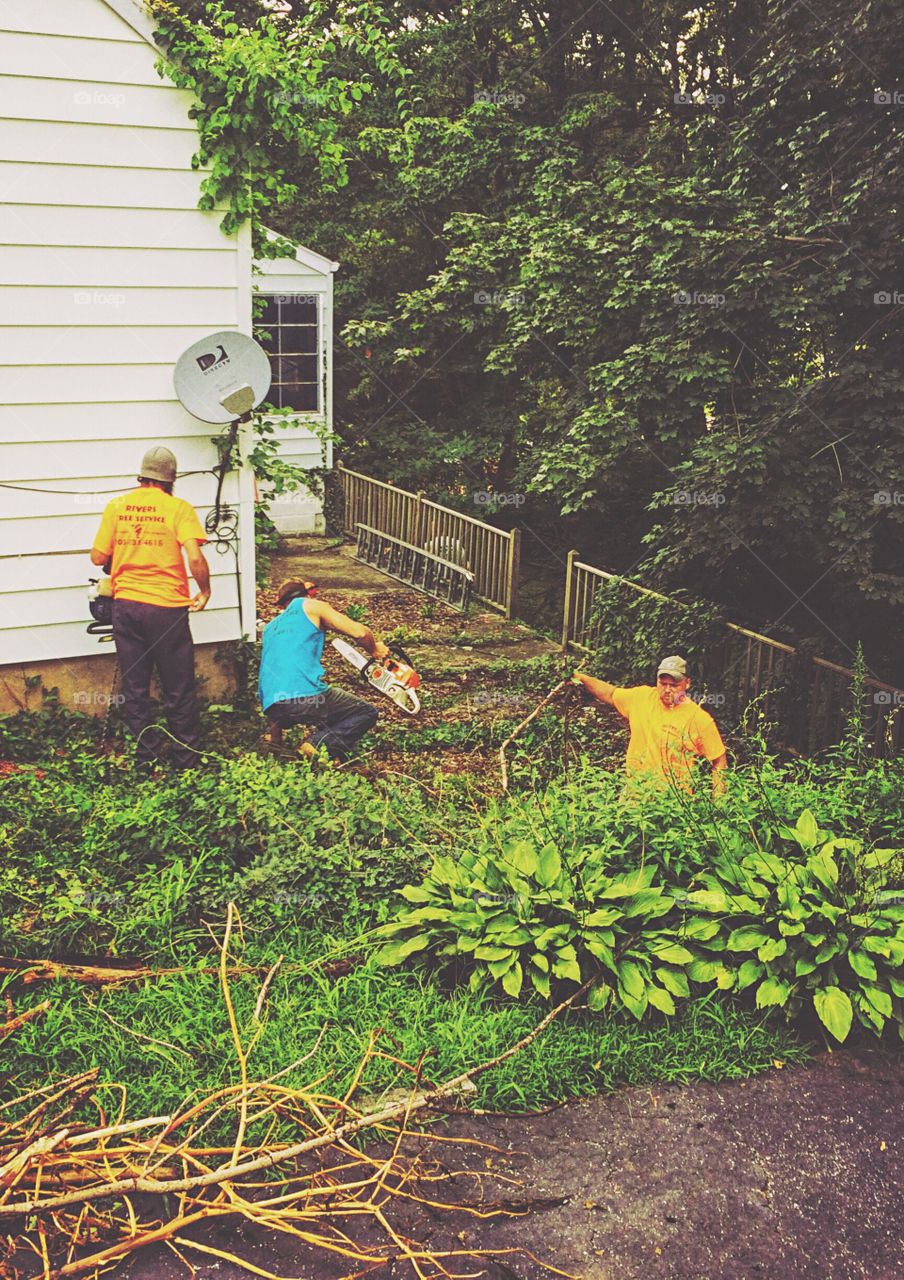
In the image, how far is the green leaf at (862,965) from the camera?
429 cm

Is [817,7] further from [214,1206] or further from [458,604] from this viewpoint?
[214,1206]

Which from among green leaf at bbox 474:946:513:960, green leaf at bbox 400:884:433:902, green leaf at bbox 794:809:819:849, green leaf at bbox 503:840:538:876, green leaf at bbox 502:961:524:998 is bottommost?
green leaf at bbox 502:961:524:998

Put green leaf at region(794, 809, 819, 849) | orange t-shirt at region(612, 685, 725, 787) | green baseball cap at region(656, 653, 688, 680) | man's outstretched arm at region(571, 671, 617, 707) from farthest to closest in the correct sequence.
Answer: man's outstretched arm at region(571, 671, 617, 707) < green baseball cap at region(656, 653, 688, 680) < orange t-shirt at region(612, 685, 725, 787) < green leaf at region(794, 809, 819, 849)

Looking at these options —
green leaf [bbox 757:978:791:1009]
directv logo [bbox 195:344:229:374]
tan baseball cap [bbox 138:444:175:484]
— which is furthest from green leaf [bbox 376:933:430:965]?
directv logo [bbox 195:344:229:374]

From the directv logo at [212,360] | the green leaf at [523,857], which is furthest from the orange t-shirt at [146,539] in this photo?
the green leaf at [523,857]

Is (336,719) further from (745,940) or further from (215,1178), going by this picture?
(215,1178)

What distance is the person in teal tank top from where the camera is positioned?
762 cm

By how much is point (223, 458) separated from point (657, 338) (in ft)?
14.8

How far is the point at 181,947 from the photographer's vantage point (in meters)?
4.79

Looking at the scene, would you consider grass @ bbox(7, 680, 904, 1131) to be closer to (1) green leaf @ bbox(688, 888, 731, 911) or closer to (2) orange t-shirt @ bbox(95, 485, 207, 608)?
(1) green leaf @ bbox(688, 888, 731, 911)

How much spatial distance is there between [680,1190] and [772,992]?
972 millimetres

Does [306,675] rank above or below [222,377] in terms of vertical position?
below

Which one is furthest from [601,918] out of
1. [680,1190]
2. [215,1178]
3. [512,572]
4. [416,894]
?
[512,572]

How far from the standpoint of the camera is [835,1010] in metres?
4.23
